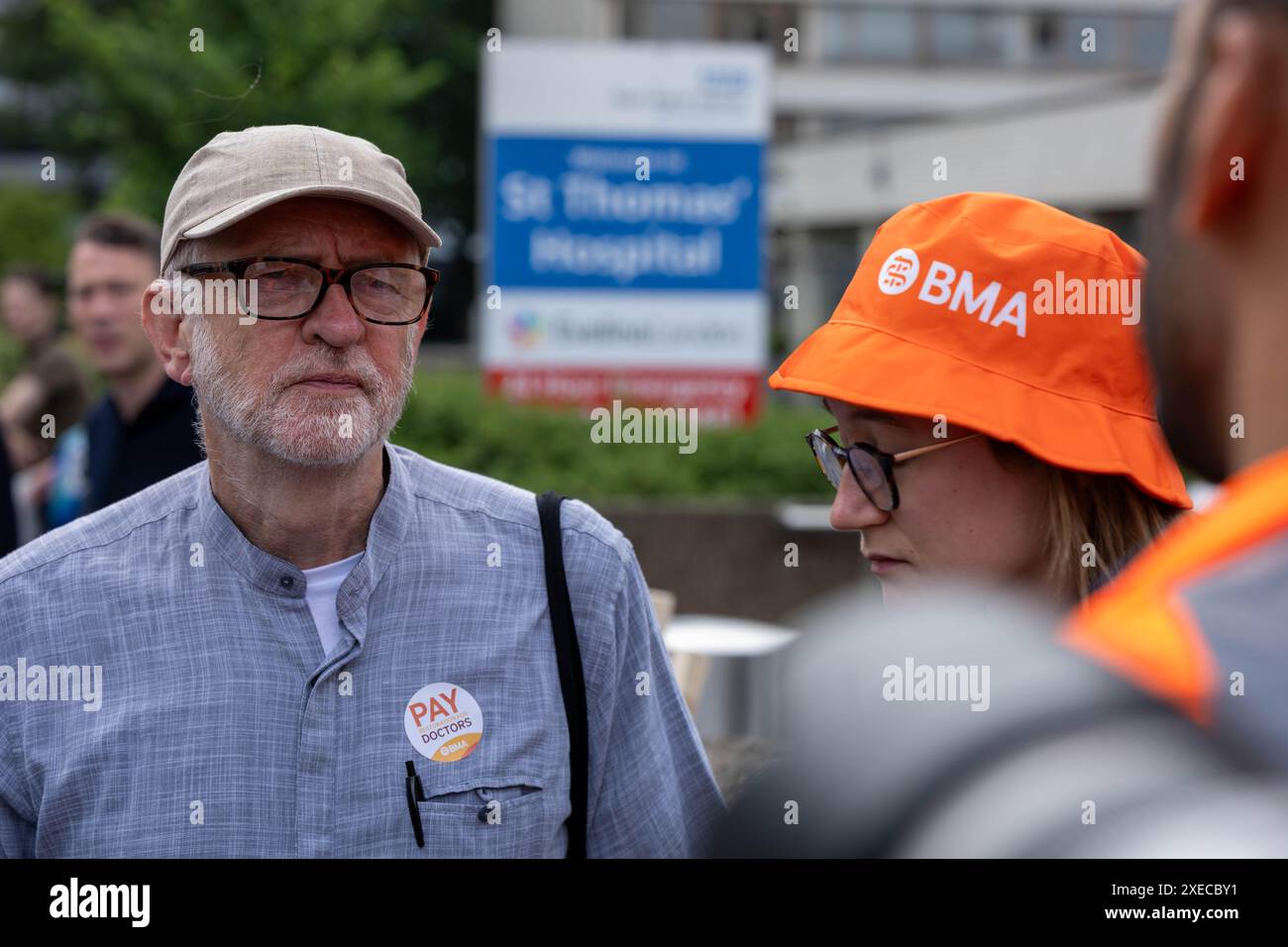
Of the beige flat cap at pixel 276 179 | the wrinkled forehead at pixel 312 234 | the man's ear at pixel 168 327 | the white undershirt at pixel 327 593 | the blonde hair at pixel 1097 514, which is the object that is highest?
the beige flat cap at pixel 276 179

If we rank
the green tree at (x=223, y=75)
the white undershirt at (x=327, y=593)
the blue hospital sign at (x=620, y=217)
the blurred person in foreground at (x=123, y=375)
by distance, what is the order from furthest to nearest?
1. the blue hospital sign at (x=620, y=217)
2. the green tree at (x=223, y=75)
3. the blurred person in foreground at (x=123, y=375)
4. the white undershirt at (x=327, y=593)

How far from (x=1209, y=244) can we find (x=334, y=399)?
1.58m

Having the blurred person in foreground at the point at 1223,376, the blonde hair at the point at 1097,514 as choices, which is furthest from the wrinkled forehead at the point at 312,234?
the blurred person in foreground at the point at 1223,376

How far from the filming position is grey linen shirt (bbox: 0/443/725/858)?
6.19ft

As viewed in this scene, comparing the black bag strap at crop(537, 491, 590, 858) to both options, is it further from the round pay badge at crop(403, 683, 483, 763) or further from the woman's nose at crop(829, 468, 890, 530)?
the woman's nose at crop(829, 468, 890, 530)

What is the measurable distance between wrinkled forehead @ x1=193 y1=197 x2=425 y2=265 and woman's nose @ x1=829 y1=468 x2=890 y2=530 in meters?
0.75

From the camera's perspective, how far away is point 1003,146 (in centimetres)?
1582

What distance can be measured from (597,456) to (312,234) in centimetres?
723

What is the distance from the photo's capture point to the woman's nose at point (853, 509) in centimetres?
214

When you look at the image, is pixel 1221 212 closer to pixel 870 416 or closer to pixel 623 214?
pixel 870 416

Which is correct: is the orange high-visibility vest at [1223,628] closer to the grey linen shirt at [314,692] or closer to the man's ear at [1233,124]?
the man's ear at [1233,124]

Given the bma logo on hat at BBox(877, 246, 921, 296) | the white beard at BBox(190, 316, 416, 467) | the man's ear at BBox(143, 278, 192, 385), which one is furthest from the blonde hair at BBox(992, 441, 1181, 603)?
the man's ear at BBox(143, 278, 192, 385)

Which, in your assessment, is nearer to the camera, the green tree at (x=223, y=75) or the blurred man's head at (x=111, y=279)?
the green tree at (x=223, y=75)

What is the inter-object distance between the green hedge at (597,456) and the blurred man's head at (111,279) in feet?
15.5
